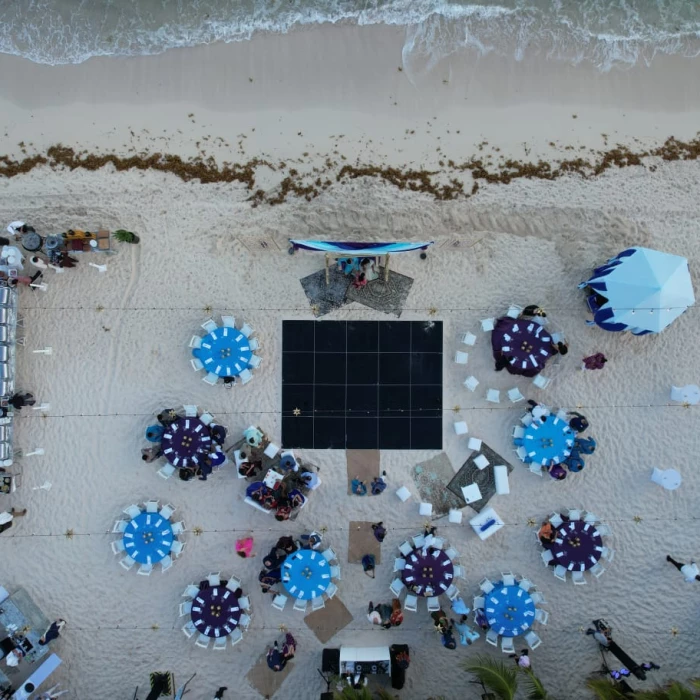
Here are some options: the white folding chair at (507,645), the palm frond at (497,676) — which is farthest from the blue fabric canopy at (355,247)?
the white folding chair at (507,645)

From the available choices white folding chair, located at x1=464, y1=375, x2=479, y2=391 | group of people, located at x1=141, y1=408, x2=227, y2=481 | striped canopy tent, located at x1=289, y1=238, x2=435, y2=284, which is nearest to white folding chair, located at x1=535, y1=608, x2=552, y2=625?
white folding chair, located at x1=464, y1=375, x2=479, y2=391

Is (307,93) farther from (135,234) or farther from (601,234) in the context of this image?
(601,234)

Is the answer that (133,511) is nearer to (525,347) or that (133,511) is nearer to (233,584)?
(233,584)

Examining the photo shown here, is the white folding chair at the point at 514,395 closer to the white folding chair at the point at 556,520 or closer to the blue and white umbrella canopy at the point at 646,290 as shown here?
the blue and white umbrella canopy at the point at 646,290

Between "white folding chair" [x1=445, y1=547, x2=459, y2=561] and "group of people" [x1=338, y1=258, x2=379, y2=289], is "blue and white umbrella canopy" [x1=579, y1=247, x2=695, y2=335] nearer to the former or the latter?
"group of people" [x1=338, y1=258, x2=379, y2=289]

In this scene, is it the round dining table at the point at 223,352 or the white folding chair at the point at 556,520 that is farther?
the white folding chair at the point at 556,520

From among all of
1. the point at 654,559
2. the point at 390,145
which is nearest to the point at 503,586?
the point at 654,559

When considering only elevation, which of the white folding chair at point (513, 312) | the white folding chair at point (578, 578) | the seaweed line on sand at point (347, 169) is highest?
the seaweed line on sand at point (347, 169)
